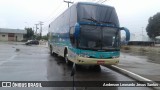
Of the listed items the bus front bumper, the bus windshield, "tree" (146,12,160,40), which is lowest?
the bus front bumper

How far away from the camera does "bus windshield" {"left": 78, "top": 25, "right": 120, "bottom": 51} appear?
14328mm

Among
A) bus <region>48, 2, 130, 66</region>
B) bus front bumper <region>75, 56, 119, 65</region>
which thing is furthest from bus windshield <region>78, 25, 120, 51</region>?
bus front bumper <region>75, 56, 119, 65</region>

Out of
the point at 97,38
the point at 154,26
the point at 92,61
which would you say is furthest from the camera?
the point at 154,26

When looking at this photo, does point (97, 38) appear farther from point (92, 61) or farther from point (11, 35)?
point (11, 35)

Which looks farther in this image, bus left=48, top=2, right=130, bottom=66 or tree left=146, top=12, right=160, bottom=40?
tree left=146, top=12, right=160, bottom=40

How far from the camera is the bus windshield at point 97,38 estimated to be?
14.3 meters

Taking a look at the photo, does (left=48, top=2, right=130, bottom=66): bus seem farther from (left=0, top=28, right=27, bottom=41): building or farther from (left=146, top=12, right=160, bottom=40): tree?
(left=0, top=28, right=27, bottom=41): building

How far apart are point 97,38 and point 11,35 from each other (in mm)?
100701

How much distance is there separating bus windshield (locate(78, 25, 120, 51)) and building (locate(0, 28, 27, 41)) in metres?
99.4

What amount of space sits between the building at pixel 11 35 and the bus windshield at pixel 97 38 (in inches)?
3912

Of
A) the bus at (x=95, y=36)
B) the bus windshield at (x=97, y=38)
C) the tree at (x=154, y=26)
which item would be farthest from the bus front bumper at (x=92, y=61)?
the tree at (x=154, y=26)

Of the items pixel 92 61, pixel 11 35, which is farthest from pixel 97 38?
pixel 11 35

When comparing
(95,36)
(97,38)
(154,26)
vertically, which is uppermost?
(154,26)

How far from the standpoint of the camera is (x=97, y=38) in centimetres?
1441
